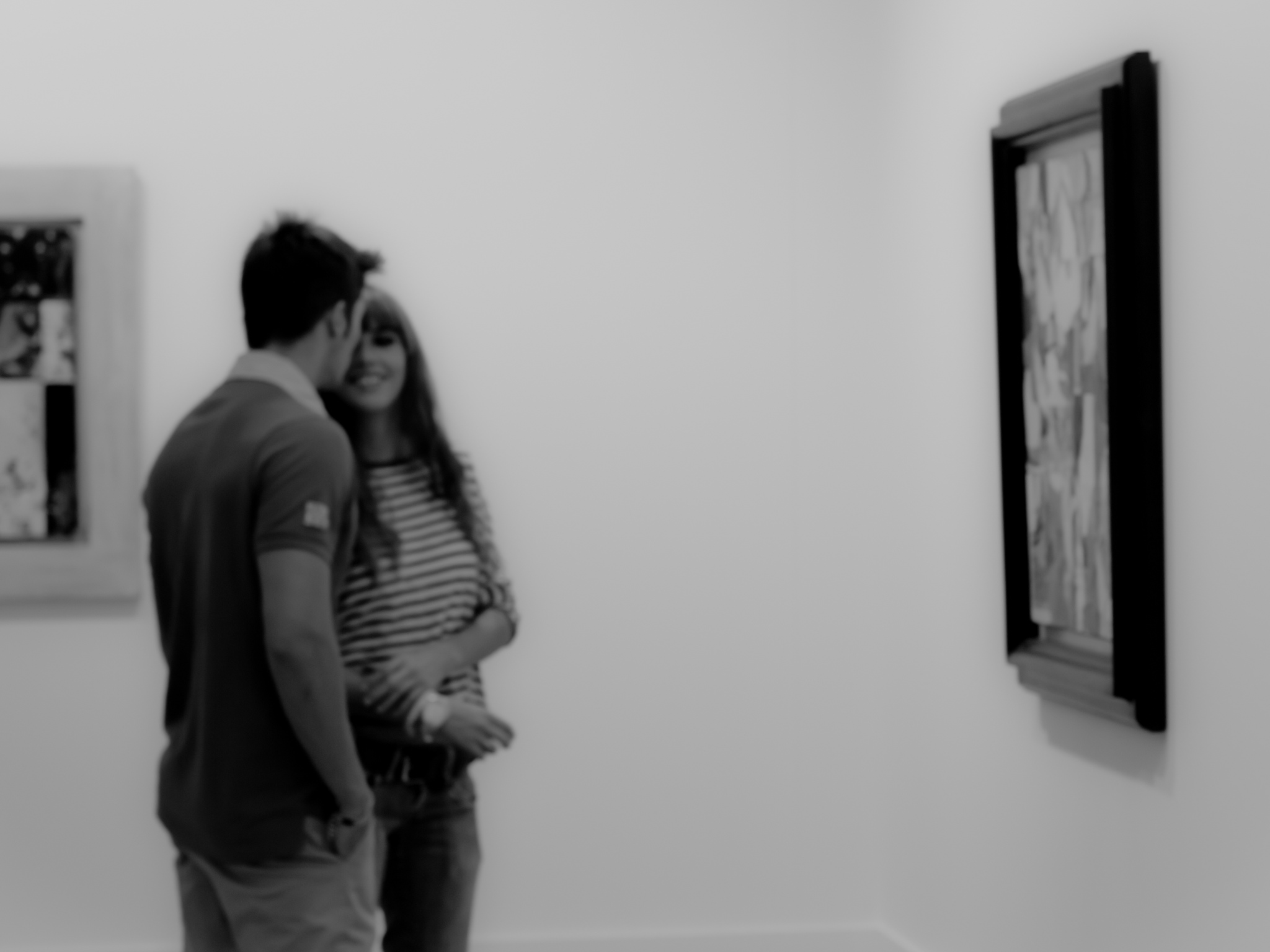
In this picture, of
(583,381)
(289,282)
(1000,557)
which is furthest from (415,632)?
(583,381)

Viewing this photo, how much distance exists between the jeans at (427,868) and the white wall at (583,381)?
1.28 m

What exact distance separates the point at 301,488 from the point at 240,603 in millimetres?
162

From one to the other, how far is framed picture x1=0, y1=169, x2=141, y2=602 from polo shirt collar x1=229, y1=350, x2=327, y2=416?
5.23 feet

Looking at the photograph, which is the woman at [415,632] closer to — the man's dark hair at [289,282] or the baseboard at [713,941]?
the man's dark hair at [289,282]

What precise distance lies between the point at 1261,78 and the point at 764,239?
172 cm

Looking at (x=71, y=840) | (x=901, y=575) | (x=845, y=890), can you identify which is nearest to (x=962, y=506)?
(x=901, y=575)

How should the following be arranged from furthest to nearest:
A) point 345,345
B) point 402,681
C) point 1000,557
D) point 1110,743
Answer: point 1000,557 → point 1110,743 → point 402,681 → point 345,345

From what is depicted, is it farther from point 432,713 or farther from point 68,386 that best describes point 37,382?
point 432,713

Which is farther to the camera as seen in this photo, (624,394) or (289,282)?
(624,394)

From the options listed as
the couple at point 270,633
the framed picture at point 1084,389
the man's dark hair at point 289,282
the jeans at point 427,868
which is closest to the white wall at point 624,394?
the framed picture at point 1084,389

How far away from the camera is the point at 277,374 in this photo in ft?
7.54

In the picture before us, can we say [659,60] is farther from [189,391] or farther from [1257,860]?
[1257,860]

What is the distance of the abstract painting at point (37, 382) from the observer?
381 cm

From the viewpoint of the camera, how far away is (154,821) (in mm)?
3855
